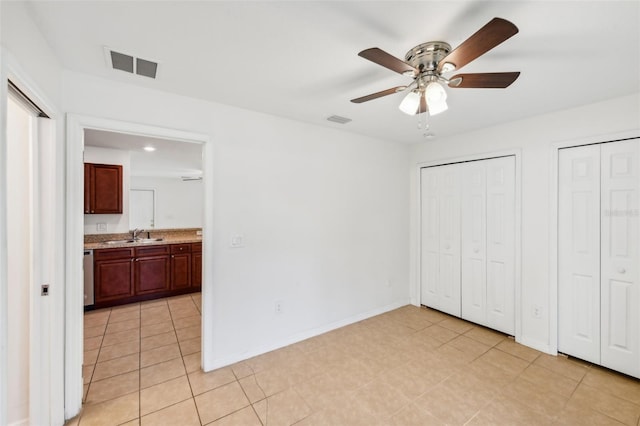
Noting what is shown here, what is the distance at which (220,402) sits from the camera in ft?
6.74

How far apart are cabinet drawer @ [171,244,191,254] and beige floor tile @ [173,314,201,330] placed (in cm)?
133

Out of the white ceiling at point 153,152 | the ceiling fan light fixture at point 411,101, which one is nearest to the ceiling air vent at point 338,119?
the ceiling fan light fixture at point 411,101

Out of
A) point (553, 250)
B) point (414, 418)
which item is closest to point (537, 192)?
point (553, 250)

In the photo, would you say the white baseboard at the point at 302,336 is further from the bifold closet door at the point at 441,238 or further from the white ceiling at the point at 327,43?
the white ceiling at the point at 327,43

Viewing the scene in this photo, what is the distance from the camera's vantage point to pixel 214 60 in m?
1.81

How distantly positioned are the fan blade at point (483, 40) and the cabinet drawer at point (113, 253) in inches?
184

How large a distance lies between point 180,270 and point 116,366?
219 centimetres

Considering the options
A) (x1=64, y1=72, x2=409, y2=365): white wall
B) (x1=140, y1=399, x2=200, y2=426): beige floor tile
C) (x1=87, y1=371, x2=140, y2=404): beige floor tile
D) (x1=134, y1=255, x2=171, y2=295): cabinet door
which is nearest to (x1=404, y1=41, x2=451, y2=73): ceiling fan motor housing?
(x1=64, y1=72, x2=409, y2=365): white wall

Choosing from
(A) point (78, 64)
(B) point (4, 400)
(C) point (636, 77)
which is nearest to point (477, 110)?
(C) point (636, 77)

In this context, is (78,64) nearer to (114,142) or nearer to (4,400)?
(4,400)

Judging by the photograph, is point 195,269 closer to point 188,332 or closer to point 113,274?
point 113,274

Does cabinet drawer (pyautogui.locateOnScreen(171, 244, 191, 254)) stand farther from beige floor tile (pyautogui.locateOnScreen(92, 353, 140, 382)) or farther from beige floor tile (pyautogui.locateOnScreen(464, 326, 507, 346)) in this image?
beige floor tile (pyautogui.locateOnScreen(464, 326, 507, 346))

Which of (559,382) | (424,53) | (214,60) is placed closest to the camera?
(424,53)

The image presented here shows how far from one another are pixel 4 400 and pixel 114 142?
383 cm
